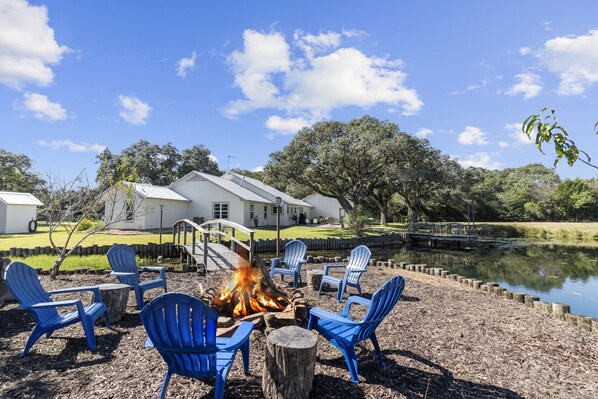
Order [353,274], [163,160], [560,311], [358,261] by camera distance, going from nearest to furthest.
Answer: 1. [560,311]
2. [353,274]
3. [358,261]
4. [163,160]

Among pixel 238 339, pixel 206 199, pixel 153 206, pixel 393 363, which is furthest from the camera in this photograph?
pixel 206 199

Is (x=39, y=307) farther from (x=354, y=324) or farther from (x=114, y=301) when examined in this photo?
(x=354, y=324)

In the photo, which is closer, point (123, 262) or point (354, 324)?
point (354, 324)

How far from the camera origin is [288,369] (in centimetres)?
265

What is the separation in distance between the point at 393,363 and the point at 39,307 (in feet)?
12.7

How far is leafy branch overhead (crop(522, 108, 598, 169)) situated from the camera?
5.68 feet

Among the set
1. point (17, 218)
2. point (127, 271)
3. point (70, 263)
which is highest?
point (17, 218)

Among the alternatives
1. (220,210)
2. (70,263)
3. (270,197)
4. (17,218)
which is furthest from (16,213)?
(270,197)

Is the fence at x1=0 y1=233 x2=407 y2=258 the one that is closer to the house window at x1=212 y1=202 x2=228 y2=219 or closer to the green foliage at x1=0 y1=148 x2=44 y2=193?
the house window at x1=212 y1=202 x2=228 y2=219

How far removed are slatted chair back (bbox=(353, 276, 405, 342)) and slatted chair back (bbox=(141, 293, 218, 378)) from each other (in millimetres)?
1437

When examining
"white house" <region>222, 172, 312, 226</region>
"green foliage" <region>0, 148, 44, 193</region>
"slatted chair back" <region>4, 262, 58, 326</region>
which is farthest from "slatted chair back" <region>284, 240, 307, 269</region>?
"green foliage" <region>0, 148, 44, 193</region>

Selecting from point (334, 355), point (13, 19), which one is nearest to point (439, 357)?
point (334, 355)

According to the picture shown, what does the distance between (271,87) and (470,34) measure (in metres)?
11.8

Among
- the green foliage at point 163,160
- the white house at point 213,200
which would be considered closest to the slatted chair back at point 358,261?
the white house at point 213,200
